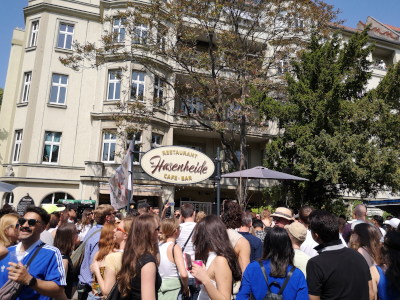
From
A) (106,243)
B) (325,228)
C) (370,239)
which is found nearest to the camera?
(325,228)

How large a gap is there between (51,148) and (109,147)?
3.76 m

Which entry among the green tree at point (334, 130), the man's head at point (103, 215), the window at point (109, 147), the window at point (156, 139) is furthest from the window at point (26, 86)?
the man's head at point (103, 215)

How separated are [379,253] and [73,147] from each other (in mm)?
18615

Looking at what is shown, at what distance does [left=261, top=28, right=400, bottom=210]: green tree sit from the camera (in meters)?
13.8

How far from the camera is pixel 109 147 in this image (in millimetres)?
18297

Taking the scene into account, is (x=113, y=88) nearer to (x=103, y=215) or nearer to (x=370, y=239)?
(x=103, y=215)

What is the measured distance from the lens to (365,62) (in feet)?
51.6

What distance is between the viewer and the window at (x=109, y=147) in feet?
59.6

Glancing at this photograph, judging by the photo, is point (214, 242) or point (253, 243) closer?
point (214, 242)

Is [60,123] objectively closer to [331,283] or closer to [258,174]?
[258,174]

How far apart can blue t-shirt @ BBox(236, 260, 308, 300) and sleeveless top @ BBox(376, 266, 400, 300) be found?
957 mm

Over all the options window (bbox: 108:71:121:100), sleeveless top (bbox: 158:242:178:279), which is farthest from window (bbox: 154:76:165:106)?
sleeveless top (bbox: 158:242:178:279)

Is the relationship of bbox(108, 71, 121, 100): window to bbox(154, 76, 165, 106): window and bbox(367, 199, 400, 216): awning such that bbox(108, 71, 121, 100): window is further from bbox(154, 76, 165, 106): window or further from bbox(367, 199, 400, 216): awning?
bbox(367, 199, 400, 216): awning

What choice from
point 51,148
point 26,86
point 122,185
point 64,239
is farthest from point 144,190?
point 64,239
